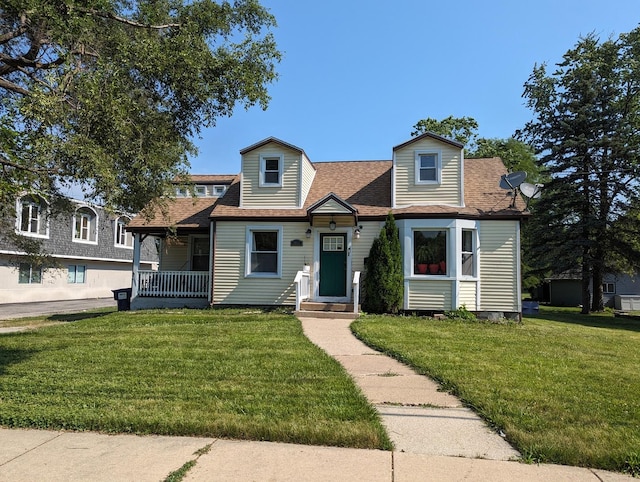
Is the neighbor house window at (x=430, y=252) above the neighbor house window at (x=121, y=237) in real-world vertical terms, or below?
below

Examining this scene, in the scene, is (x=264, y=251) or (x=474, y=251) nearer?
(x=474, y=251)

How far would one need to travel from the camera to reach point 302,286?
1303 centimetres

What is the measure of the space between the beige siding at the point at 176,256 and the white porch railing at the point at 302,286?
4.94 meters

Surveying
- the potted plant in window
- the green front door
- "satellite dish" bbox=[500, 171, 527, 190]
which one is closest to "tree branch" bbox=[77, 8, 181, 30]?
the green front door

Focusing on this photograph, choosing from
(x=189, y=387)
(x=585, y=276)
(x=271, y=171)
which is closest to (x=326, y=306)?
(x=271, y=171)

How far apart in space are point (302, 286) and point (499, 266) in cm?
573

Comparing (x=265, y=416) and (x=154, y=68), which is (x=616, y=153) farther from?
(x=265, y=416)

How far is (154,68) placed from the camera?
7.41m

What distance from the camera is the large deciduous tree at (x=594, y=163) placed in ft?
66.6

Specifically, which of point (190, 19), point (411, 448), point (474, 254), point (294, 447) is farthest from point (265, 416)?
point (474, 254)

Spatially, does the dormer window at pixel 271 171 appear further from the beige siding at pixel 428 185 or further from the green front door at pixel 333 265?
the beige siding at pixel 428 185

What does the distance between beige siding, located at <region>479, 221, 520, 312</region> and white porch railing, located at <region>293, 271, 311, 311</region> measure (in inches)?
199

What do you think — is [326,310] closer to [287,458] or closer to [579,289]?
[287,458]

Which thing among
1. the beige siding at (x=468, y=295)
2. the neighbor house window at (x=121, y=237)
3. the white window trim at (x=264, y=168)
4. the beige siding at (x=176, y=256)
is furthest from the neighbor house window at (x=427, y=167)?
the neighbor house window at (x=121, y=237)
